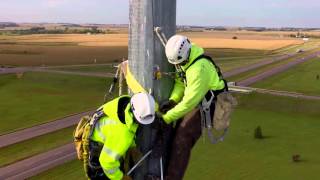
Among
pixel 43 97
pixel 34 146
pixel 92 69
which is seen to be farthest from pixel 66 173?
pixel 92 69

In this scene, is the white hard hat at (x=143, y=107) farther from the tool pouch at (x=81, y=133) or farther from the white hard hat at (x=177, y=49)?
the tool pouch at (x=81, y=133)

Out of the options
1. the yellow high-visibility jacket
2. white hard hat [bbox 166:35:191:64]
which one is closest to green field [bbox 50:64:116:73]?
the yellow high-visibility jacket

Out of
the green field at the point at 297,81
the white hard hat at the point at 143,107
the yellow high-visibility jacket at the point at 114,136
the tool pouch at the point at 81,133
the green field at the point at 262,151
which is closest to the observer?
the white hard hat at the point at 143,107

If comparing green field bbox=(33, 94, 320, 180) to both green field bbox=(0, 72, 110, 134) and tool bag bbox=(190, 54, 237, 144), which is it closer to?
green field bbox=(0, 72, 110, 134)

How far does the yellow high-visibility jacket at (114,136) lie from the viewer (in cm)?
596

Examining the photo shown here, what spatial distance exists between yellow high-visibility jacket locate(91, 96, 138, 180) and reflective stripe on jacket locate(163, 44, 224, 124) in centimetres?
53

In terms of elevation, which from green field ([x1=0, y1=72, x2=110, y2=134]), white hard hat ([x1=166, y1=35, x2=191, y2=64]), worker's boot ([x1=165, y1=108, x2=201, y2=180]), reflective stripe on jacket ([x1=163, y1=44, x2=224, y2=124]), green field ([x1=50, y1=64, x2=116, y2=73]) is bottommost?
green field ([x1=50, y1=64, x2=116, y2=73])

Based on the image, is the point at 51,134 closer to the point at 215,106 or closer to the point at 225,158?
the point at 225,158

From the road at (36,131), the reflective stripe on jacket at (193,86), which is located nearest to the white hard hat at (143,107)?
the reflective stripe on jacket at (193,86)

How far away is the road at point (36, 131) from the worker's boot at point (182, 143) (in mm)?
40329

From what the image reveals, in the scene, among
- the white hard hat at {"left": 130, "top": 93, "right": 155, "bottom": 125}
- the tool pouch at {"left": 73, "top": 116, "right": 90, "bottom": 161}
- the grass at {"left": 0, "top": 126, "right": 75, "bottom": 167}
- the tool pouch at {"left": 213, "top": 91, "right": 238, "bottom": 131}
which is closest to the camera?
the white hard hat at {"left": 130, "top": 93, "right": 155, "bottom": 125}

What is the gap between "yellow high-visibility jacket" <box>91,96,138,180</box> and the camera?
19.5ft

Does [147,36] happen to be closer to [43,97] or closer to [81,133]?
[81,133]

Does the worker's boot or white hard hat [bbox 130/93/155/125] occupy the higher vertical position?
white hard hat [bbox 130/93/155/125]
